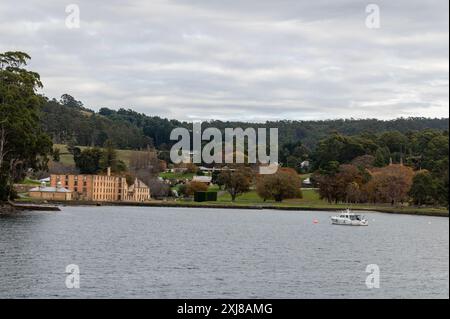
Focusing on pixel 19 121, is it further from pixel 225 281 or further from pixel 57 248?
pixel 225 281

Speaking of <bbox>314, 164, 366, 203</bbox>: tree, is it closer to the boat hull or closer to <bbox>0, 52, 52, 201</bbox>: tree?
the boat hull

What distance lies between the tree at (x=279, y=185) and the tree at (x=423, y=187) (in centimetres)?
4219

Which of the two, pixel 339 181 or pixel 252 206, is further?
pixel 252 206

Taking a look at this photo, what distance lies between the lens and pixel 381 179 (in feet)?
512

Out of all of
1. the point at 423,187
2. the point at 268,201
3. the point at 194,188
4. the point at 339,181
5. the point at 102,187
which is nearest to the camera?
the point at 423,187

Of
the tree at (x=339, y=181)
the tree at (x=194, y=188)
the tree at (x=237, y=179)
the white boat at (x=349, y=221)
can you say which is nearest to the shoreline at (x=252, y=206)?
the tree at (x=237, y=179)

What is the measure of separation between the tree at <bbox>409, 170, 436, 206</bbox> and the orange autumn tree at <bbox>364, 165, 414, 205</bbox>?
1076 cm

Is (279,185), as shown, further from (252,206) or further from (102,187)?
(102,187)

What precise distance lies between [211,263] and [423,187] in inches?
3115

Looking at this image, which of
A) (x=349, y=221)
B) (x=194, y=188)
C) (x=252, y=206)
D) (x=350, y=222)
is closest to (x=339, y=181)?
(x=252, y=206)

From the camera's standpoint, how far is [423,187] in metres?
124
